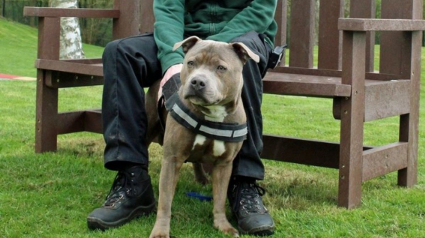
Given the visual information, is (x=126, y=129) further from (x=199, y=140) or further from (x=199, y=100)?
(x=199, y=100)

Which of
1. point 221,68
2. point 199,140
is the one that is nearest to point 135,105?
point 199,140

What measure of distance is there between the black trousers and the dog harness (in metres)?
0.30

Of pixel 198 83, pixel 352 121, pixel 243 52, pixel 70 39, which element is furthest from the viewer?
pixel 70 39

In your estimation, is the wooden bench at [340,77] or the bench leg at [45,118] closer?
the wooden bench at [340,77]

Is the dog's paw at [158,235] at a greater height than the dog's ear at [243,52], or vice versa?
the dog's ear at [243,52]

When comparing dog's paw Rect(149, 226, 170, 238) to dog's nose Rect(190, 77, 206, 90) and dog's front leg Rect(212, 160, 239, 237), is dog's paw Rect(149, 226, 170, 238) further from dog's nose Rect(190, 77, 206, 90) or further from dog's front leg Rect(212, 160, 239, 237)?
dog's nose Rect(190, 77, 206, 90)

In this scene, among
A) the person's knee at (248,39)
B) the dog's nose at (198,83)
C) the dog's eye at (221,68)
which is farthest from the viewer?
the person's knee at (248,39)

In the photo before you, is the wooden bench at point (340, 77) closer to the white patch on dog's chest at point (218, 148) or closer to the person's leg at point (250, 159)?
the person's leg at point (250, 159)

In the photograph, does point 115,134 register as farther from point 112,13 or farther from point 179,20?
point 112,13

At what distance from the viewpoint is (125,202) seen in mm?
3461

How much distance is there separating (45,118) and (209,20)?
180 centimetres

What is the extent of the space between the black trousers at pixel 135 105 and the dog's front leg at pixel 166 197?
342mm

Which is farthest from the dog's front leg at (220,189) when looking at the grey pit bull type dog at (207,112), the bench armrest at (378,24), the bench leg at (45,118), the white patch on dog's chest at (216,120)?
the bench leg at (45,118)

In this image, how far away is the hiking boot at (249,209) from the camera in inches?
130
